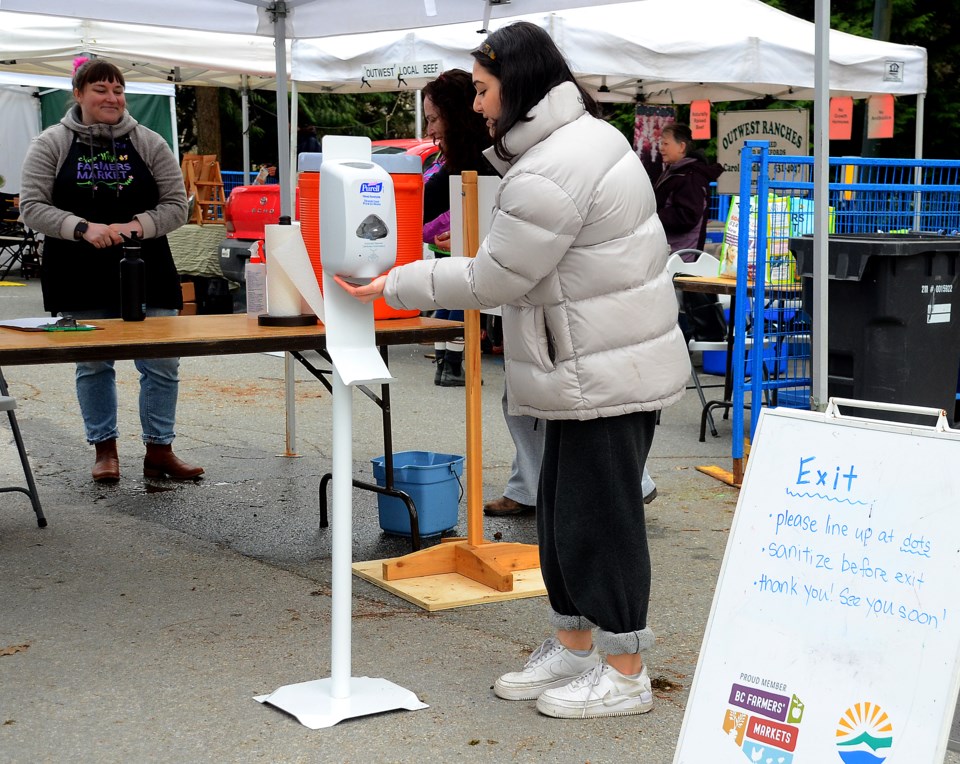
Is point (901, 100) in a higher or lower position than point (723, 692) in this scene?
higher

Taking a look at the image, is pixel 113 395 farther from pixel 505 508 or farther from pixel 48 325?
pixel 505 508

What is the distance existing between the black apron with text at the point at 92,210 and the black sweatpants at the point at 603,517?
10.2ft

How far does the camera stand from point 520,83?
3.27 meters

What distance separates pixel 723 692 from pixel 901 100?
1948cm

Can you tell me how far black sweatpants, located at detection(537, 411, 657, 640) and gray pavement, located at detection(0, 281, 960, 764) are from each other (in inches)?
13.8

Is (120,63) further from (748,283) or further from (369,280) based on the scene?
(369,280)

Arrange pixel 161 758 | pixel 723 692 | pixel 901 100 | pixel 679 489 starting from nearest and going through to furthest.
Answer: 1. pixel 723 692
2. pixel 161 758
3. pixel 679 489
4. pixel 901 100

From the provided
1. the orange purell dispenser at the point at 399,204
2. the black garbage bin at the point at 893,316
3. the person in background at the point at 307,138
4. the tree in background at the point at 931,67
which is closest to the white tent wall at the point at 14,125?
the person in background at the point at 307,138

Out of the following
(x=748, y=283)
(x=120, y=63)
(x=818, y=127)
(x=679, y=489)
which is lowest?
(x=679, y=489)

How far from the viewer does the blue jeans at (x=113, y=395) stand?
6152mm

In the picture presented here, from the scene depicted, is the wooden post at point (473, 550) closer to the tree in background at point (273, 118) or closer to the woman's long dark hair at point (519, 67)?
the woman's long dark hair at point (519, 67)

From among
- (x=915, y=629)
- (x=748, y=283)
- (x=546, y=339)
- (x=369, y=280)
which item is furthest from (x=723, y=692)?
(x=748, y=283)

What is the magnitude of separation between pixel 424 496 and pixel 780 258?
96.5 inches

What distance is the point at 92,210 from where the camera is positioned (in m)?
5.80
